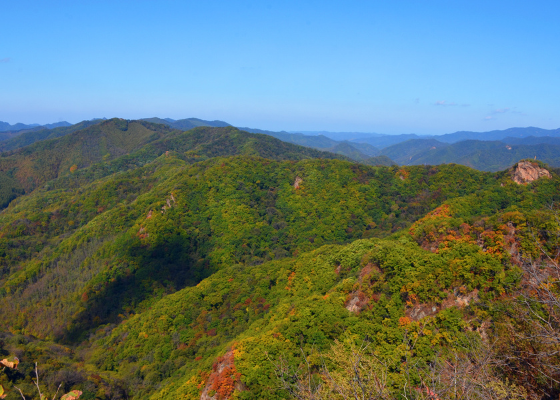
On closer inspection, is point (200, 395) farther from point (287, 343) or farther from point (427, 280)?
point (427, 280)

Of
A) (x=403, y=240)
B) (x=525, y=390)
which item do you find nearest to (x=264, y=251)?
(x=403, y=240)

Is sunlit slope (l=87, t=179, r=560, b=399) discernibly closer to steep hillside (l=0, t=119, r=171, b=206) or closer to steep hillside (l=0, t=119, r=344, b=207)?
steep hillside (l=0, t=119, r=344, b=207)

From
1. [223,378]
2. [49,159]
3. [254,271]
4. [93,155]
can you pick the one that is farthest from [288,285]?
[49,159]

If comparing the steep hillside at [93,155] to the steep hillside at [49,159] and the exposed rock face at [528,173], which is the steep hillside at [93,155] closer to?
the steep hillside at [49,159]

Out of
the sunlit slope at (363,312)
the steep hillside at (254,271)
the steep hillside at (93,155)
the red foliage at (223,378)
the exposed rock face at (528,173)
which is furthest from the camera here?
the steep hillside at (93,155)

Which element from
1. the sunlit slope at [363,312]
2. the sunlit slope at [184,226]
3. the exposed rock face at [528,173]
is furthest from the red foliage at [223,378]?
the exposed rock face at [528,173]

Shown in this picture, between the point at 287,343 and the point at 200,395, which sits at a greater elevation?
the point at 287,343

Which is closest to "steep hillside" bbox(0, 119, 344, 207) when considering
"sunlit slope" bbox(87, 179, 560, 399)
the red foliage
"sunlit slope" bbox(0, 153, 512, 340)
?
"sunlit slope" bbox(0, 153, 512, 340)

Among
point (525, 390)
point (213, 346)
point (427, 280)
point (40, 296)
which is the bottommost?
point (40, 296)
